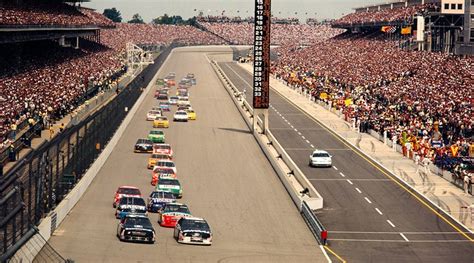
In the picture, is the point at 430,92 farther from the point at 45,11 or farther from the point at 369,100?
the point at 45,11

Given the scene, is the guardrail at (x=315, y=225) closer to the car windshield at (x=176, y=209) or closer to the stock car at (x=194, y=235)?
the stock car at (x=194, y=235)

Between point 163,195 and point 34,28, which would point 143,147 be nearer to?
point 163,195

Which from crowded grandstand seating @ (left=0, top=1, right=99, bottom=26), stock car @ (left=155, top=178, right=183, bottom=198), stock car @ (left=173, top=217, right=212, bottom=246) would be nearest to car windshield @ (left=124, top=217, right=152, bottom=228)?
stock car @ (left=173, top=217, right=212, bottom=246)

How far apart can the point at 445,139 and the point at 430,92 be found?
18.5m

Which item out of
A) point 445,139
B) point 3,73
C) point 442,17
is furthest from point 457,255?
point 442,17

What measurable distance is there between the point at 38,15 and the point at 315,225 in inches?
2967

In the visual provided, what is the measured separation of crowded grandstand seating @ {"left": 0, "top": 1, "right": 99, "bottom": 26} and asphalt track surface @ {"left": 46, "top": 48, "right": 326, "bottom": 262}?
15.3m

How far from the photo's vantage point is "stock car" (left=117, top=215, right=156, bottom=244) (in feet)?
144

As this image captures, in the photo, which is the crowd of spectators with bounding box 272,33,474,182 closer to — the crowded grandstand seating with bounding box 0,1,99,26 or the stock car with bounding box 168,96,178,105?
the stock car with bounding box 168,96,178,105

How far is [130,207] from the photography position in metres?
49.0

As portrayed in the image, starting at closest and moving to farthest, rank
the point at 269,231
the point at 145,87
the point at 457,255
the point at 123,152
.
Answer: the point at 457,255 < the point at 269,231 < the point at 123,152 < the point at 145,87

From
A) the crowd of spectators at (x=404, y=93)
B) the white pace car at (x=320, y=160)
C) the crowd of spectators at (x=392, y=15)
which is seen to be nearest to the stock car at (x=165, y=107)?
the crowd of spectators at (x=404, y=93)

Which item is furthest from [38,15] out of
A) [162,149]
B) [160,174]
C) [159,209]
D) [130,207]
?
[130,207]

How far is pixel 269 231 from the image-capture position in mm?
48781
